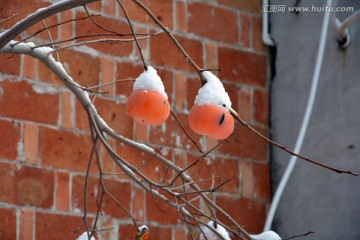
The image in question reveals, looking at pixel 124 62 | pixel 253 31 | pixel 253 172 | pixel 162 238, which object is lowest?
pixel 162 238

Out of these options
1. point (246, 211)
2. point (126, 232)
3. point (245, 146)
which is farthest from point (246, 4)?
point (126, 232)

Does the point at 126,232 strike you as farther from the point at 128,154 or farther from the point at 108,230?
the point at 128,154

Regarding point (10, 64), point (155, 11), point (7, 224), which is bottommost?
point (7, 224)

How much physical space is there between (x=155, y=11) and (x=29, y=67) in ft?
1.58

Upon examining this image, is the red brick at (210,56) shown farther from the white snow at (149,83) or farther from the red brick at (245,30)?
the white snow at (149,83)

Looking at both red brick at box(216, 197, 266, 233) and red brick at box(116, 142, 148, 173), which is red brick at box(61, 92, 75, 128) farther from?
red brick at box(216, 197, 266, 233)

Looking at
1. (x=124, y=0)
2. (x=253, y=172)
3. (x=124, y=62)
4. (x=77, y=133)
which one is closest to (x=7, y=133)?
(x=77, y=133)

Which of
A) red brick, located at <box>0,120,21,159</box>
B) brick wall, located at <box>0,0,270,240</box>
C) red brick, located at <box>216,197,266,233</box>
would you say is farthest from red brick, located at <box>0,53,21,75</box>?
red brick, located at <box>216,197,266,233</box>

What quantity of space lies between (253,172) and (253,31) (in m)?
0.48

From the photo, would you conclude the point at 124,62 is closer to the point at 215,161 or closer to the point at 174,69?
the point at 174,69

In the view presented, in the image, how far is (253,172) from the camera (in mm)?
2799

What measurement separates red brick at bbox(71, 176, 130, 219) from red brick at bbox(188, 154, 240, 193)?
236 mm

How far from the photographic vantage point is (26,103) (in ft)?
7.77

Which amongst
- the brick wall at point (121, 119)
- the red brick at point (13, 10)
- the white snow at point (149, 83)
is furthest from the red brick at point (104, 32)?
the white snow at point (149, 83)
